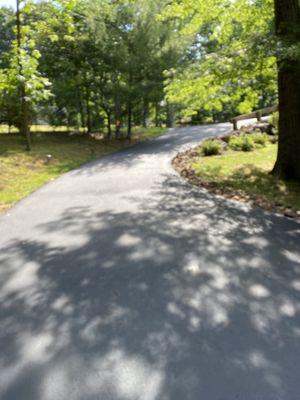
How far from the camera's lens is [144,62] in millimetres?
14617

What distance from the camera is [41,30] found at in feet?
46.4

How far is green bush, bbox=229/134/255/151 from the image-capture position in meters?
11.4

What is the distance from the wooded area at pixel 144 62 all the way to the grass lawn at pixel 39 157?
0.87 meters

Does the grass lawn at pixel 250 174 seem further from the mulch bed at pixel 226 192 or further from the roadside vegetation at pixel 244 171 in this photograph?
the mulch bed at pixel 226 192

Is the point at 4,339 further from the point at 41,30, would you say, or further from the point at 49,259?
the point at 41,30

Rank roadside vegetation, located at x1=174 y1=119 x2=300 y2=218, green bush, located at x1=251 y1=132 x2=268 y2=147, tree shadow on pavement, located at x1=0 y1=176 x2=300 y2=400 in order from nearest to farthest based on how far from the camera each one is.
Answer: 1. tree shadow on pavement, located at x1=0 y1=176 x2=300 y2=400
2. roadside vegetation, located at x1=174 y1=119 x2=300 y2=218
3. green bush, located at x1=251 y1=132 x2=268 y2=147

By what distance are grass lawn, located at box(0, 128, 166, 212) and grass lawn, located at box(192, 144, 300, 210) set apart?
4.29 meters

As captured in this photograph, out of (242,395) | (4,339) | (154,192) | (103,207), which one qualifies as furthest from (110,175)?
(242,395)

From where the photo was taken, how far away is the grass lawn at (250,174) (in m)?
6.93

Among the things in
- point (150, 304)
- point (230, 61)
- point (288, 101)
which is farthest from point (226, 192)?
point (150, 304)

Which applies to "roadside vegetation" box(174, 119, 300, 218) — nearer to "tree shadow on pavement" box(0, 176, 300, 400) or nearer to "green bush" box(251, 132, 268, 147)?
"green bush" box(251, 132, 268, 147)

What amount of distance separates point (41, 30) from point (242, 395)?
15.5m

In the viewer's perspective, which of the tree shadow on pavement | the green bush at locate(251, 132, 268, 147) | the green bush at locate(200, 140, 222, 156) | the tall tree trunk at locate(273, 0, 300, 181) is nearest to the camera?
the tree shadow on pavement

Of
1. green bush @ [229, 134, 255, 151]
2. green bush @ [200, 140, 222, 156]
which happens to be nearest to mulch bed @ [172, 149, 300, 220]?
green bush @ [200, 140, 222, 156]
